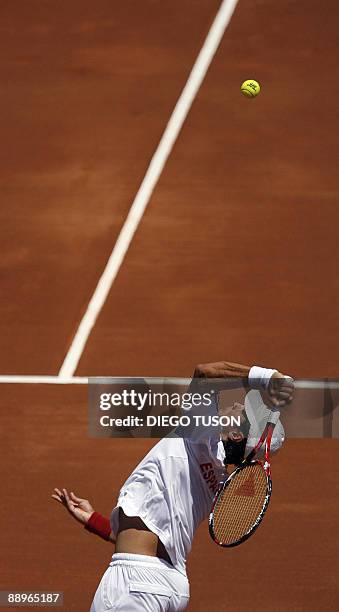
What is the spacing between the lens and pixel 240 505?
650cm

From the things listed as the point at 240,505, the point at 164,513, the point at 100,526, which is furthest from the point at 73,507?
the point at 240,505

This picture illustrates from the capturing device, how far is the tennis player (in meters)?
5.95

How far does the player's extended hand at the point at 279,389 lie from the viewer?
5840 mm

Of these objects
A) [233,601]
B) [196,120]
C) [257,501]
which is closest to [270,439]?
[257,501]

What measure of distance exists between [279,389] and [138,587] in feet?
3.94

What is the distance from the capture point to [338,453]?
968 cm

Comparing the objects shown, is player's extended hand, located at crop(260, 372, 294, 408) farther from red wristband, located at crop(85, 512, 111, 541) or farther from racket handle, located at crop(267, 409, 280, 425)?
red wristband, located at crop(85, 512, 111, 541)

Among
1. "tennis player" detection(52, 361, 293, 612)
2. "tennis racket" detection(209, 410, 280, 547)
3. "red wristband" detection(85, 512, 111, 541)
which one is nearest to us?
"tennis player" detection(52, 361, 293, 612)

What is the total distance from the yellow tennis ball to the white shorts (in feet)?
20.2

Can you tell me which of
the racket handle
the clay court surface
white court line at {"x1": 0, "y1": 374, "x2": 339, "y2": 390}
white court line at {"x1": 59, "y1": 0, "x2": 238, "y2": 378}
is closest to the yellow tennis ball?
the clay court surface

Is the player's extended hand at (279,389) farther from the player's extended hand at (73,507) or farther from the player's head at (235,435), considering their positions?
the player's extended hand at (73,507)

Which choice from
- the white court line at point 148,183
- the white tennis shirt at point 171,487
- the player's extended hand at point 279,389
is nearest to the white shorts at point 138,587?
the white tennis shirt at point 171,487

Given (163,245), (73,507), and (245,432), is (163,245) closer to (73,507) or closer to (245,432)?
(73,507)

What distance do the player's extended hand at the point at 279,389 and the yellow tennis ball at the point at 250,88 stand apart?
581cm
